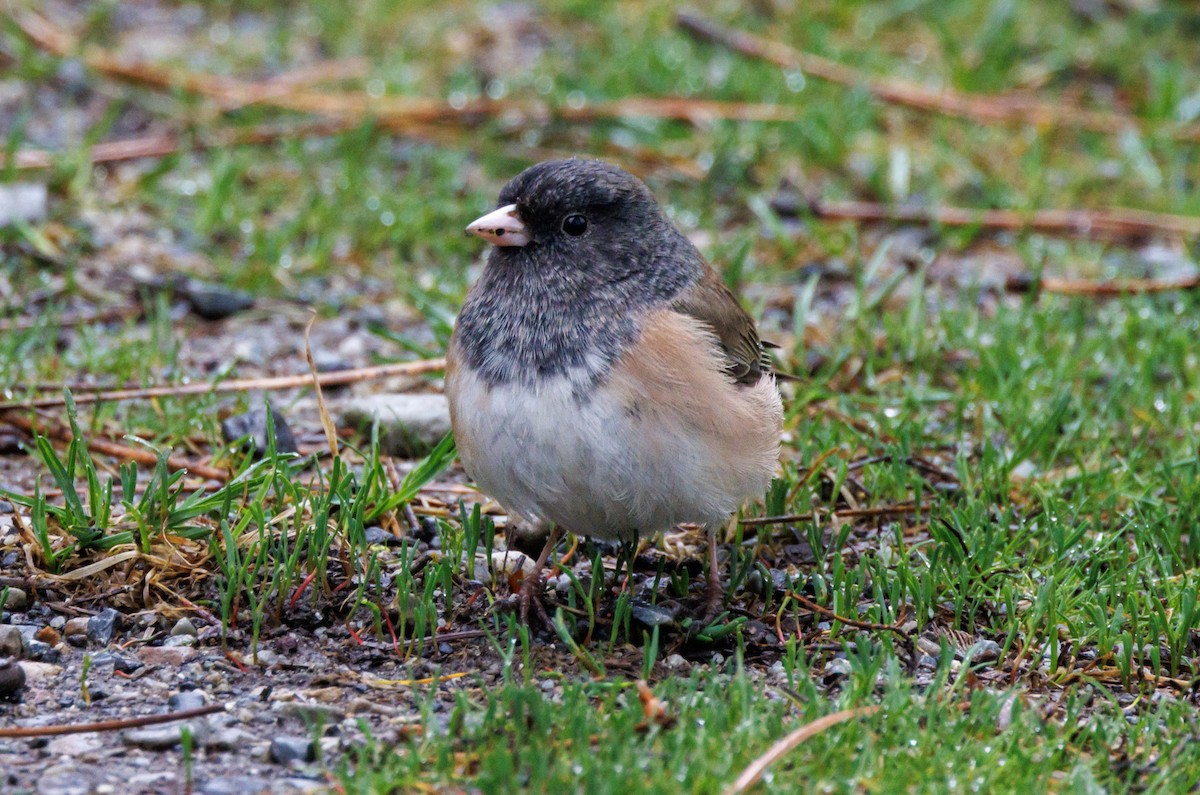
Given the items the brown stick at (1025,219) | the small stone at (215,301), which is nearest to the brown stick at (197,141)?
the small stone at (215,301)

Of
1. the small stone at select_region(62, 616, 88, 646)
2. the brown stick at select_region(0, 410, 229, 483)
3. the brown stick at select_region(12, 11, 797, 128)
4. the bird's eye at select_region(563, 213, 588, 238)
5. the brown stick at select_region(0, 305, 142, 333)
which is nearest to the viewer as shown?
the small stone at select_region(62, 616, 88, 646)

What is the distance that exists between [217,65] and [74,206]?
120 cm

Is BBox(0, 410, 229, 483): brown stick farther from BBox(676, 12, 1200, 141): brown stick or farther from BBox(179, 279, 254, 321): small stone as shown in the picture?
BBox(676, 12, 1200, 141): brown stick

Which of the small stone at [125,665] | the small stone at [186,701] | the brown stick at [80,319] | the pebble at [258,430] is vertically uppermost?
the brown stick at [80,319]

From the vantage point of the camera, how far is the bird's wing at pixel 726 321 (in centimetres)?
272

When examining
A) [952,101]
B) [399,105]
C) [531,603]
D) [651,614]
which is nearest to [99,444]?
[531,603]

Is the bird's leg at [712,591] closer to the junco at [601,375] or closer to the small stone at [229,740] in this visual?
the junco at [601,375]

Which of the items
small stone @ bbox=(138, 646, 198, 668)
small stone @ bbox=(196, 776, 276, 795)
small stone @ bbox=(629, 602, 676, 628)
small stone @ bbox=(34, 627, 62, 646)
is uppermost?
small stone @ bbox=(629, 602, 676, 628)

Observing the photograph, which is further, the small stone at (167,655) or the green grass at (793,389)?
the small stone at (167,655)

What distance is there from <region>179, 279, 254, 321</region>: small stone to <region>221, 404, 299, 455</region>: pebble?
2.64ft

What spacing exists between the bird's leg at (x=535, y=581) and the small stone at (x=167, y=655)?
59 centimetres

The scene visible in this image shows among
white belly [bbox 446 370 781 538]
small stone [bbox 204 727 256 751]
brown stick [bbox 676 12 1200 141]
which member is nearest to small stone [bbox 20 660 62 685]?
small stone [bbox 204 727 256 751]

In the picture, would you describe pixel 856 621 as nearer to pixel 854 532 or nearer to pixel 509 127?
pixel 854 532

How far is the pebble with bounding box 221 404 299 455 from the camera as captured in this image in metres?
3.14
